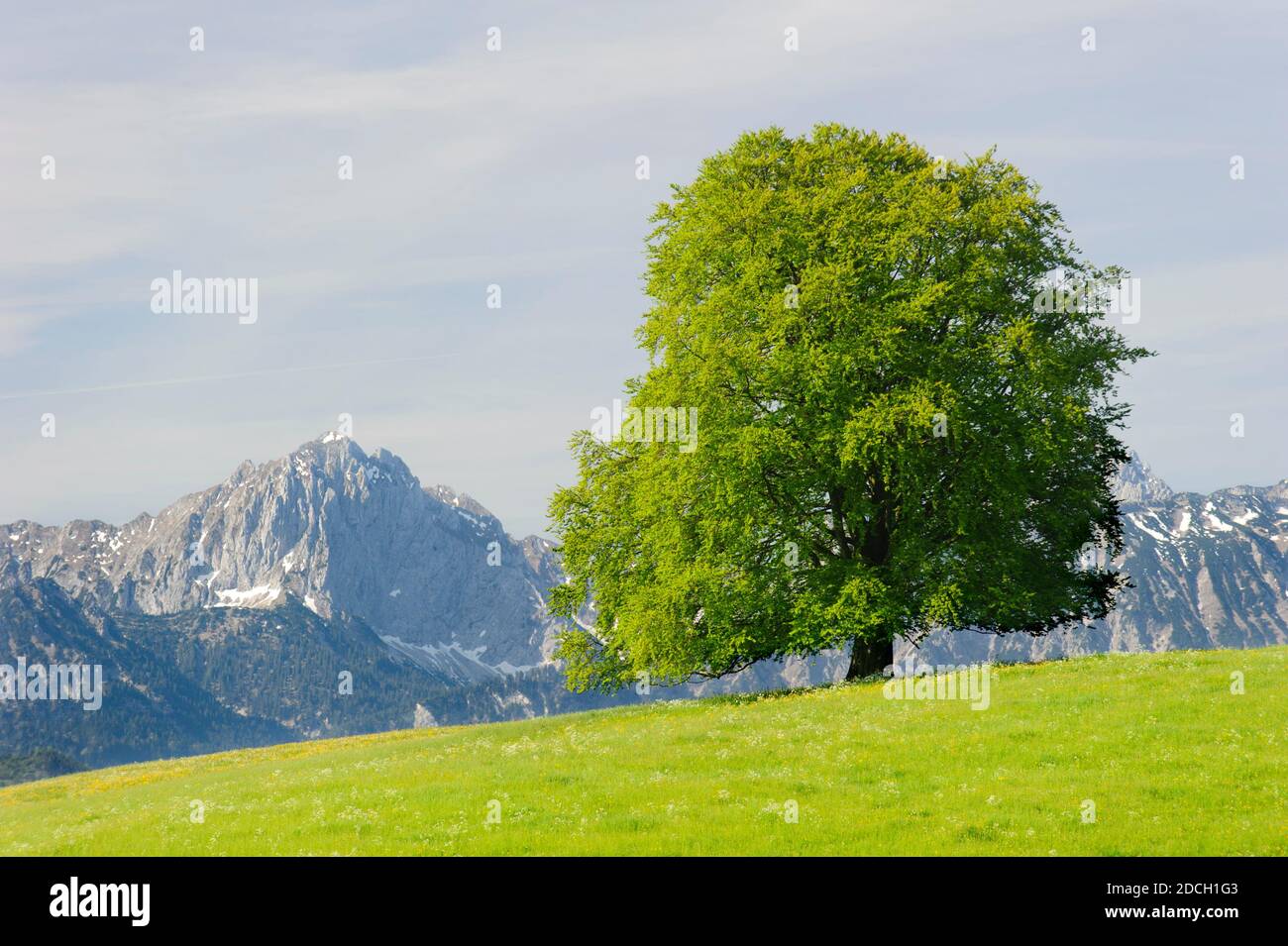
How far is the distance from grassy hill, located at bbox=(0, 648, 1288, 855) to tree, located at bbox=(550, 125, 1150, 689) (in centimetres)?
500

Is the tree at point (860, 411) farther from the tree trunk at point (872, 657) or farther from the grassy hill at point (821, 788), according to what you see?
the grassy hill at point (821, 788)

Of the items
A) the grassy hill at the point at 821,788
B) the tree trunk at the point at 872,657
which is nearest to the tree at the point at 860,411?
the tree trunk at the point at 872,657

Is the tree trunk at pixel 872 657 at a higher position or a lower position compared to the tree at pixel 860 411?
lower

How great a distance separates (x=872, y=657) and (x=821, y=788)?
73.8 feet

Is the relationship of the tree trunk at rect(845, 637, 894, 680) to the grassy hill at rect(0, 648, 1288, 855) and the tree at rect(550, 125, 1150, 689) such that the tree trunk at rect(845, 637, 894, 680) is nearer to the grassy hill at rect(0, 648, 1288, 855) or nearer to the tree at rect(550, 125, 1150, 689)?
the tree at rect(550, 125, 1150, 689)

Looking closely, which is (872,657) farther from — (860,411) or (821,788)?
(821,788)

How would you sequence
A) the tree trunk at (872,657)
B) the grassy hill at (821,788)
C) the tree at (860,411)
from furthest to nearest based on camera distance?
the tree trunk at (872,657)
the tree at (860,411)
the grassy hill at (821,788)

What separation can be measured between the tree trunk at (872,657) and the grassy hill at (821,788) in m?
7.09

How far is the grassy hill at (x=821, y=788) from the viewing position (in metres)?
23.1

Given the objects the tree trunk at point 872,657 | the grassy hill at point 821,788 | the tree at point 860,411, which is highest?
the tree at point 860,411

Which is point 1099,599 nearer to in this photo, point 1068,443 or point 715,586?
point 1068,443

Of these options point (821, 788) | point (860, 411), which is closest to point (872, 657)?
point (860, 411)

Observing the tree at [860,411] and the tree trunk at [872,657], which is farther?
the tree trunk at [872,657]
